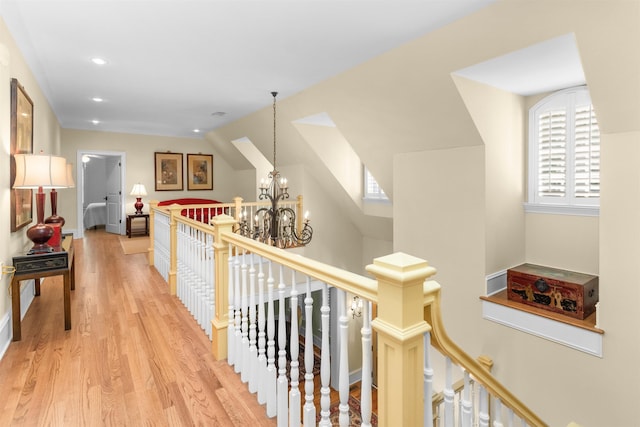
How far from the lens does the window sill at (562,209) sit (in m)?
3.58

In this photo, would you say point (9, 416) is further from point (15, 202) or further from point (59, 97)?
point (59, 97)

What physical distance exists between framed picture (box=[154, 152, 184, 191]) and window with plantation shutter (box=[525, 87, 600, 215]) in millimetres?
7901

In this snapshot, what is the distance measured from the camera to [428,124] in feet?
13.0

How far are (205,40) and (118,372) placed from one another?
2.88 metres

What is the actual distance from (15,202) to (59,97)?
2.97 m

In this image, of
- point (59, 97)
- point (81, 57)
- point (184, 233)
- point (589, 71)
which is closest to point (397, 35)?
point (589, 71)

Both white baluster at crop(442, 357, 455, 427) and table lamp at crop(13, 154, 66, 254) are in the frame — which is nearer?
white baluster at crop(442, 357, 455, 427)

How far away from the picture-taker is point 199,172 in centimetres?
926

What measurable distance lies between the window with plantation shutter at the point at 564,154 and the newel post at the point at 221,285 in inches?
140

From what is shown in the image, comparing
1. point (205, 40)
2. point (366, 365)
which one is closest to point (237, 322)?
point (366, 365)

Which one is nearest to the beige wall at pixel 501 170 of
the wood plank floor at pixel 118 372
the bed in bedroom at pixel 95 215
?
the wood plank floor at pixel 118 372

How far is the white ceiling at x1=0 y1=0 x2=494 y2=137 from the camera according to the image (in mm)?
2682

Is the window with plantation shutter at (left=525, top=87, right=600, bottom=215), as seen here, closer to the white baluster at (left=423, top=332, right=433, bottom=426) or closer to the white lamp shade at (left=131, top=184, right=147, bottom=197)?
the white baluster at (left=423, top=332, right=433, bottom=426)

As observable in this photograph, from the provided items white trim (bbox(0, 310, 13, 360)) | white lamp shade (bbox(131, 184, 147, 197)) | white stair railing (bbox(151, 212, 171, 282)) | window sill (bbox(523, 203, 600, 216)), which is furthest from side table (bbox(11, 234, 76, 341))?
white lamp shade (bbox(131, 184, 147, 197))
